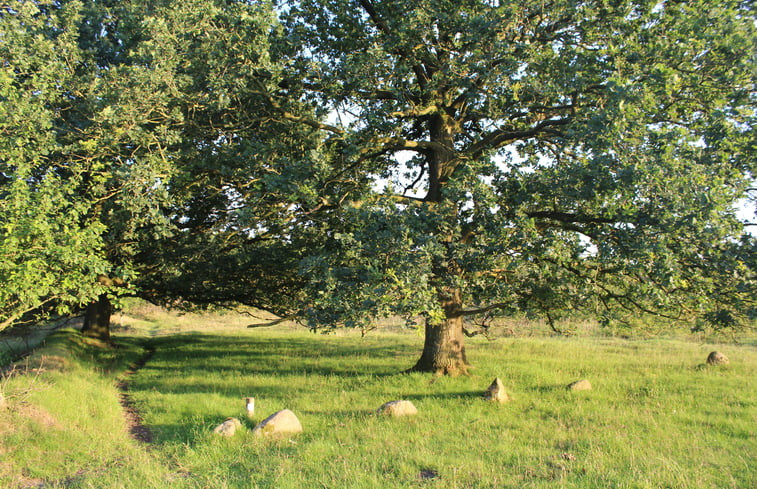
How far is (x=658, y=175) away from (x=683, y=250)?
5.52 feet

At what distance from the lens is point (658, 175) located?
935cm

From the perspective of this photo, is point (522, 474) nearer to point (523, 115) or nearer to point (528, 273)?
point (528, 273)

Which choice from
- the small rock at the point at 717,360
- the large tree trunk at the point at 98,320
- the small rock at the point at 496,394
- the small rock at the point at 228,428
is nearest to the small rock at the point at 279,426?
the small rock at the point at 228,428

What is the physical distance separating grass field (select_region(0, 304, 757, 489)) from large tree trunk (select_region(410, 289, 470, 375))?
72cm

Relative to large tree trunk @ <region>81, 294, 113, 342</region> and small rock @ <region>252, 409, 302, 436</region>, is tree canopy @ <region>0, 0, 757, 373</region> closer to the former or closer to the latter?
small rock @ <region>252, 409, 302, 436</region>

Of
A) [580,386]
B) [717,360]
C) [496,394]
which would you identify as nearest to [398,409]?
[496,394]

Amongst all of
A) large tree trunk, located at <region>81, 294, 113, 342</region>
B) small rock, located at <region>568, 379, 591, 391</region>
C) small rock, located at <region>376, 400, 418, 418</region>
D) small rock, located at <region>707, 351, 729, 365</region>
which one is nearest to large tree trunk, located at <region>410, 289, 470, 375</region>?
small rock, located at <region>568, 379, 591, 391</region>

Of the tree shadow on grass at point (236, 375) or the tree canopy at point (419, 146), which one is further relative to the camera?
the tree shadow on grass at point (236, 375)

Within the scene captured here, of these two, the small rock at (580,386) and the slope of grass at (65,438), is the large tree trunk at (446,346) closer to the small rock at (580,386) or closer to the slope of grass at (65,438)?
the small rock at (580,386)

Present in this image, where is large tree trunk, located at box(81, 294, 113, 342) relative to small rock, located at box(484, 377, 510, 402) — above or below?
above

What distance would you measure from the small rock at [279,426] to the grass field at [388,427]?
252 millimetres

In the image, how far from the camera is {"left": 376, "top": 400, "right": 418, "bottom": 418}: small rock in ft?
35.8

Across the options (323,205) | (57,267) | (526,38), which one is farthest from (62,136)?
(526,38)

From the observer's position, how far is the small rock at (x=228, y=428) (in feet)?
31.5
